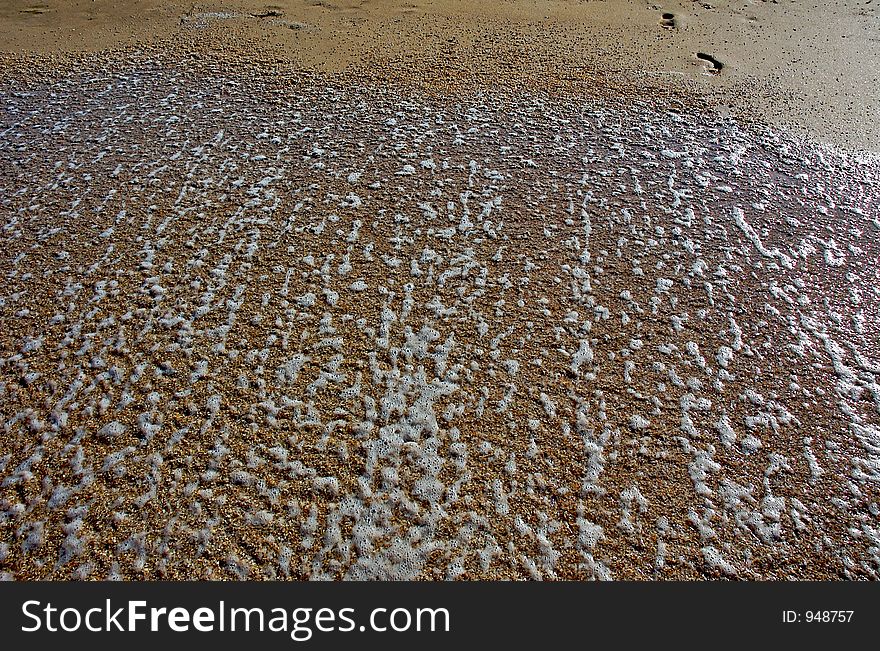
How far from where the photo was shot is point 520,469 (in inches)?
43.3

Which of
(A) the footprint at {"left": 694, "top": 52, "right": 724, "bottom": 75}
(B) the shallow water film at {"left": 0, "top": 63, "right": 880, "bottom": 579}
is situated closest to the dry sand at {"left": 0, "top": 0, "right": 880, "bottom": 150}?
(A) the footprint at {"left": 694, "top": 52, "right": 724, "bottom": 75}

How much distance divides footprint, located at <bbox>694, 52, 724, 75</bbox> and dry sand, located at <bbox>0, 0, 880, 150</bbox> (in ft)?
0.07

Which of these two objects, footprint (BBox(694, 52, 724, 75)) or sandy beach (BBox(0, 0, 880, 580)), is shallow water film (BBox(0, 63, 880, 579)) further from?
footprint (BBox(694, 52, 724, 75))

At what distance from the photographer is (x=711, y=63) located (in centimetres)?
239

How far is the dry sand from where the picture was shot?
7.31ft

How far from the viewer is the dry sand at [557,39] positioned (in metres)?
2.23

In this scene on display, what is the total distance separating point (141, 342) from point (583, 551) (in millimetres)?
934

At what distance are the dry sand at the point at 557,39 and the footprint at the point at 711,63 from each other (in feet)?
0.07

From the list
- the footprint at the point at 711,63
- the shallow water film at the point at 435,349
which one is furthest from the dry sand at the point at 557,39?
the shallow water film at the point at 435,349

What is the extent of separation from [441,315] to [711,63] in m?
1.70

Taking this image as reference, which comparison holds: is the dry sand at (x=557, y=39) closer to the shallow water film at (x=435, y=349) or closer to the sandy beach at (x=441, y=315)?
the sandy beach at (x=441, y=315)

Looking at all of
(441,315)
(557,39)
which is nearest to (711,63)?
(557,39)

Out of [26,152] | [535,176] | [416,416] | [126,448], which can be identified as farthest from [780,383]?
[26,152]

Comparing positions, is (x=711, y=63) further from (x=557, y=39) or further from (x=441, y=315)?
(x=441, y=315)
